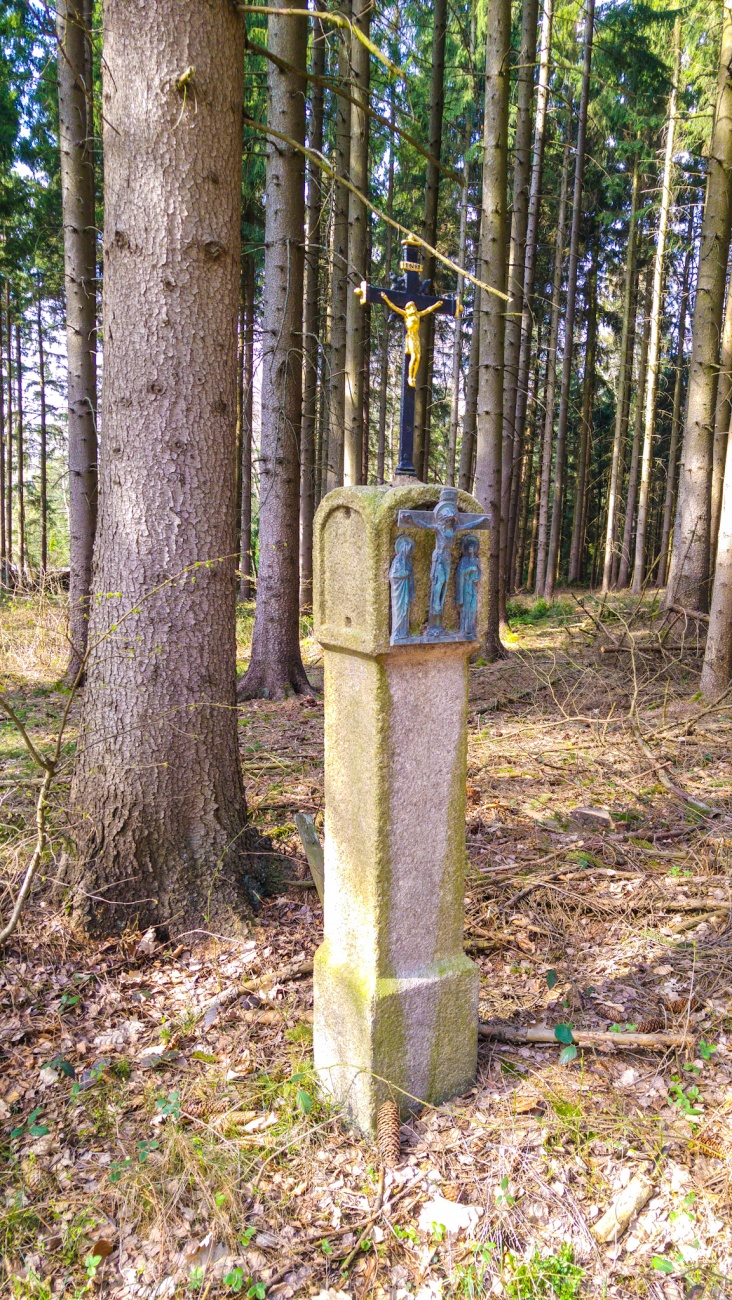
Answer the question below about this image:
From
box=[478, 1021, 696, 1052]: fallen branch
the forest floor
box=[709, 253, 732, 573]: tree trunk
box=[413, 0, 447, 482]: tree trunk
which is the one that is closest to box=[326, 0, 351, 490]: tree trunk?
box=[413, 0, 447, 482]: tree trunk

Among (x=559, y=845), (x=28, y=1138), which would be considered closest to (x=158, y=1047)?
(x=28, y=1138)

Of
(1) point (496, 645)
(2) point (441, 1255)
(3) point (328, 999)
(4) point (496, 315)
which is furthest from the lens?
(1) point (496, 645)

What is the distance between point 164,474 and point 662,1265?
3238 millimetres

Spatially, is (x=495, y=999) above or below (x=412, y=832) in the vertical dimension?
below

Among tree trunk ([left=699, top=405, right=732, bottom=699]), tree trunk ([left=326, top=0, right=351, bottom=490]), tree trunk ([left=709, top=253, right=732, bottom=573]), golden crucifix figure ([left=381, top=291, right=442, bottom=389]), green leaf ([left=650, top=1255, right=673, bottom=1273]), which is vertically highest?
tree trunk ([left=326, top=0, right=351, bottom=490])

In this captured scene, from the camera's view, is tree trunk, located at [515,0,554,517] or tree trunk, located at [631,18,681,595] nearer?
tree trunk, located at [515,0,554,517]

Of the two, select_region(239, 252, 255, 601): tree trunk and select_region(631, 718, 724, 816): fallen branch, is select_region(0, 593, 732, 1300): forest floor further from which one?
select_region(239, 252, 255, 601): tree trunk

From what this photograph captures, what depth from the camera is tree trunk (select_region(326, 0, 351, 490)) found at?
1043cm

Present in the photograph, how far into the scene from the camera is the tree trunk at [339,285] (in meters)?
10.4

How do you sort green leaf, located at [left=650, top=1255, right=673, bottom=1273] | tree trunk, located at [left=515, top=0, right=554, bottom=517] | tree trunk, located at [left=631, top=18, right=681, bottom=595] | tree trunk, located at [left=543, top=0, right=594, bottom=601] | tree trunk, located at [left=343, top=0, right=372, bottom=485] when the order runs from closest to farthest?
green leaf, located at [left=650, top=1255, right=673, bottom=1273] < tree trunk, located at [left=343, top=0, right=372, bottom=485] < tree trunk, located at [left=515, top=0, right=554, bottom=517] < tree trunk, located at [left=543, top=0, right=594, bottom=601] < tree trunk, located at [left=631, top=18, right=681, bottom=595]

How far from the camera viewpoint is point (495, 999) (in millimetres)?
3115

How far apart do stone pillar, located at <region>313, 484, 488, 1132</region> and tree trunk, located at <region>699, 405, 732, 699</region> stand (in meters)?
4.73

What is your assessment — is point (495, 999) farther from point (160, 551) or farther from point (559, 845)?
point (160, 551)

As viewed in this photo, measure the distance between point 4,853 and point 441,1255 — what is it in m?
2.46
